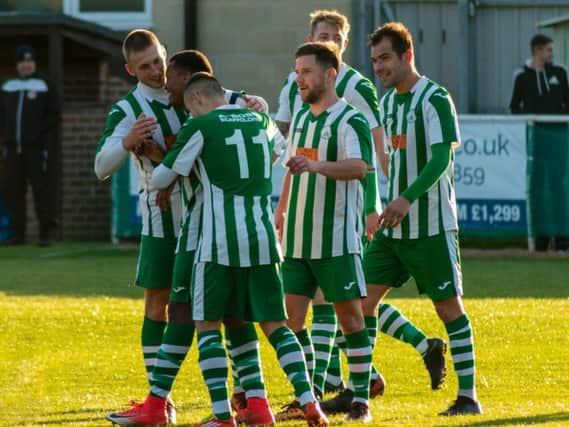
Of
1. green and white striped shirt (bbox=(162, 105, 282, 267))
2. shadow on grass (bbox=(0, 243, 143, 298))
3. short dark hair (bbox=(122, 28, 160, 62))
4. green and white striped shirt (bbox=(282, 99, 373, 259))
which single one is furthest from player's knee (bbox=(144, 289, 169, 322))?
shadow on grass (bbox=(0, 243, 143, 298))

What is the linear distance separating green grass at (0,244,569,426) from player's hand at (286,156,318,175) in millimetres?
1300

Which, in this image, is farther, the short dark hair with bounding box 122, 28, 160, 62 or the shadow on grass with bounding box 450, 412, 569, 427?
the short dark hair with bounding box 122, 28, 160, 62

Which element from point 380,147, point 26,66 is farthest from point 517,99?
point 380,147

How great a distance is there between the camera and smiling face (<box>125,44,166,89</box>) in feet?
25.6

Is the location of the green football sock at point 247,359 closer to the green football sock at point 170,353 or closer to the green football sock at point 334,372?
the green football sock at point 170,353

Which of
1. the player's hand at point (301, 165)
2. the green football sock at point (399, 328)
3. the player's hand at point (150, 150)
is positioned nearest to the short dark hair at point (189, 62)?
the player's hand at point (150, 150)

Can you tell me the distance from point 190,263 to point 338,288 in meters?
0.75

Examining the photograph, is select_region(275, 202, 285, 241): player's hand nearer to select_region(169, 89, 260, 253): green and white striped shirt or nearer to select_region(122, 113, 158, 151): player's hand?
select_region(169, 89, 260, 253): green and white striped shirt

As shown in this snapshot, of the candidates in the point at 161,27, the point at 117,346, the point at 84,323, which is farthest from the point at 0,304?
the point at 161,27

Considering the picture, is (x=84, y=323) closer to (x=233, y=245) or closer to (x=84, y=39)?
(x=233, y=245)

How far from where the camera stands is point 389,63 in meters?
7.94

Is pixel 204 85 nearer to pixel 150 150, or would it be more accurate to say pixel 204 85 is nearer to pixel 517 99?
pixel 150 150

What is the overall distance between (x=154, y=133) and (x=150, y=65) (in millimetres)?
335

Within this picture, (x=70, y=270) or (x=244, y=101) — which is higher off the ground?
(x=244, y=101)
